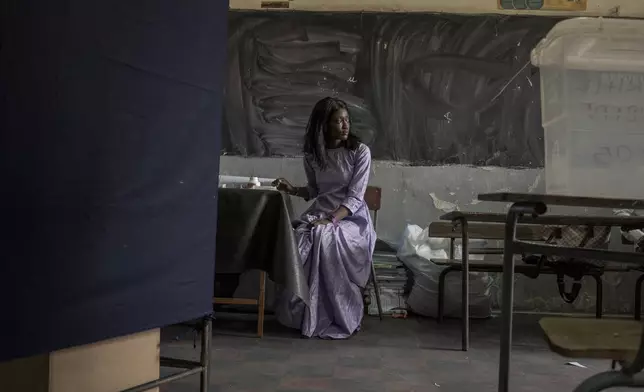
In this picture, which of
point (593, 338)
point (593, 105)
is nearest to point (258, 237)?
point (593, 338)

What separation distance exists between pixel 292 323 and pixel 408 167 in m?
1.52

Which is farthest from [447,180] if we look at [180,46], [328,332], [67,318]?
[67,318]

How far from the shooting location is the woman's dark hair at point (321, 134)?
3686mm

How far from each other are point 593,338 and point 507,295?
411 mm

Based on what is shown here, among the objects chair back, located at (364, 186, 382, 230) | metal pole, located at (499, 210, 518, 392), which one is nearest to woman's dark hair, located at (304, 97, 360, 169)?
chair back, located at (364, 186, 382, 230)

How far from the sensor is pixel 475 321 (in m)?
3.97

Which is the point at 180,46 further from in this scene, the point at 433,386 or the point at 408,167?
the point at 408,167

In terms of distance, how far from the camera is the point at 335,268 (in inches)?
133

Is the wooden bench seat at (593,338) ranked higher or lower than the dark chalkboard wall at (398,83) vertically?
lower

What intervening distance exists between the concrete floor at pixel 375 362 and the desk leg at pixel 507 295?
80 cm

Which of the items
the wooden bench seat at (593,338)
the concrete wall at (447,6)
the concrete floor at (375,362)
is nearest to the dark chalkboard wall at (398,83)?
the concrete wall at (447,6)

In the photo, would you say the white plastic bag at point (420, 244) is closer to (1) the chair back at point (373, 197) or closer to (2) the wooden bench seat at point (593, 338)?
(1) the chair back at point (373, 197)

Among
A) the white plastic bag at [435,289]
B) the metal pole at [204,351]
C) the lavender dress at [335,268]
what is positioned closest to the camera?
the metal pole at [204,351]

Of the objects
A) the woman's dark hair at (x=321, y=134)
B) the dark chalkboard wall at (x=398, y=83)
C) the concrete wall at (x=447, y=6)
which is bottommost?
the woman's dark hair at (x=321, y=134)
